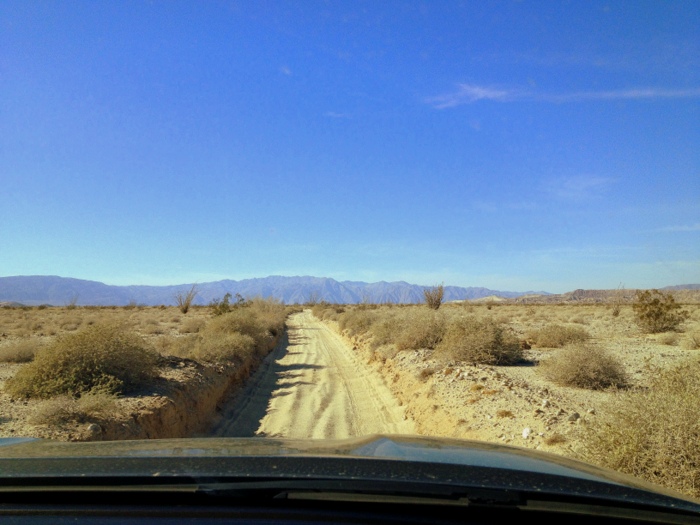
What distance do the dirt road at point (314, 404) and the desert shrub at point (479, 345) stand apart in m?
2.31

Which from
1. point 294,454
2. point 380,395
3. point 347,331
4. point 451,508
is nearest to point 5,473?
point 294,454

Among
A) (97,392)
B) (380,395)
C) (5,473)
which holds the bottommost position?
(380,395)

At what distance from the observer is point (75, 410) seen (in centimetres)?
801

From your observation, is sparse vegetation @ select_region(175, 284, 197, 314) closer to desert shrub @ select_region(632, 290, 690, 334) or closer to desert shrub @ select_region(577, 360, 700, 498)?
desert shrub @ select_region(632, 290, 690, 334)

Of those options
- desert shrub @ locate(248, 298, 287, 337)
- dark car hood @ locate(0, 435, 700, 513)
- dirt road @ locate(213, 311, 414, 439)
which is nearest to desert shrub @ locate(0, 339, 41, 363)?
dirt road @ locate(213, 311, 414, 439)

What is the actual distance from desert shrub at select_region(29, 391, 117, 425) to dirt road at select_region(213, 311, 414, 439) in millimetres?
2775

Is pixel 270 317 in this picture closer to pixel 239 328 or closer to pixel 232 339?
pixel 239 328

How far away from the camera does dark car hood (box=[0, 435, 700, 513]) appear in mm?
2305

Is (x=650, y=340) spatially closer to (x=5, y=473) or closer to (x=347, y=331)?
(x=347, y=331)

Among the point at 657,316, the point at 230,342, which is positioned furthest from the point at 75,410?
the point at 657,316

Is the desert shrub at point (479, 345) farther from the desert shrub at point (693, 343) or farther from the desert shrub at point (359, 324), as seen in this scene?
the desert shrub at point (359, 324)

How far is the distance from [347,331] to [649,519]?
2945cm

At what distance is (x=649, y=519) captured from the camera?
2186 mm

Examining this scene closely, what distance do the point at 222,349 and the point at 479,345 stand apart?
8.45 meters
